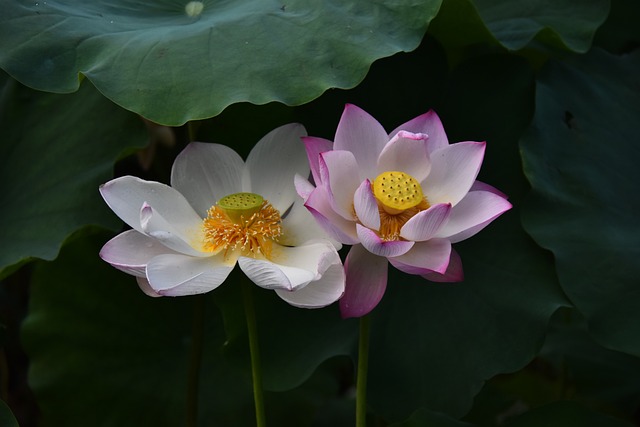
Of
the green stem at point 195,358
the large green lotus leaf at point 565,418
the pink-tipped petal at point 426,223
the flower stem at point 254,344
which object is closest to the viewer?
the pink-tipped petal at point 426,223

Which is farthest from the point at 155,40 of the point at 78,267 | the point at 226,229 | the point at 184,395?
the point at 184,395

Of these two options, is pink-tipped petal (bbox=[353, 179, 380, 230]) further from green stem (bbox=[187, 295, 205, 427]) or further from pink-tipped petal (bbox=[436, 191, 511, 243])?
green stem (bbox=[187, 295, 205, 427])

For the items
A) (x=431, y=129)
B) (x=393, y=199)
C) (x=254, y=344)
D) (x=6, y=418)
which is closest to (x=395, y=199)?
(x=393, y=199)

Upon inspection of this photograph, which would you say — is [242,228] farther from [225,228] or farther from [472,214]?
[472,214]

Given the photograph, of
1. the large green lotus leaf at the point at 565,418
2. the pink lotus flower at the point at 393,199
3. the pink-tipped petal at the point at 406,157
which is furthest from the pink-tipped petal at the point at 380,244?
the large green lotus leaf at the point at 565,418

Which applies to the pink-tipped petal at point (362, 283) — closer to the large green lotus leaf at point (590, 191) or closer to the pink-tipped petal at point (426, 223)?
the pink-tipped petal at point (426, 223)

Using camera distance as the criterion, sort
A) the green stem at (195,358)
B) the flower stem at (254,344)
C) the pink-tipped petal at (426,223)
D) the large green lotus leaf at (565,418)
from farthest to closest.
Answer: the green stem at (195,358) → the large green lotus leaf at (565,418) → the flower stem at (254,344) → the pink-tipped petal at (426,223)

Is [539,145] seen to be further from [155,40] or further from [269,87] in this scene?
[155,40]
